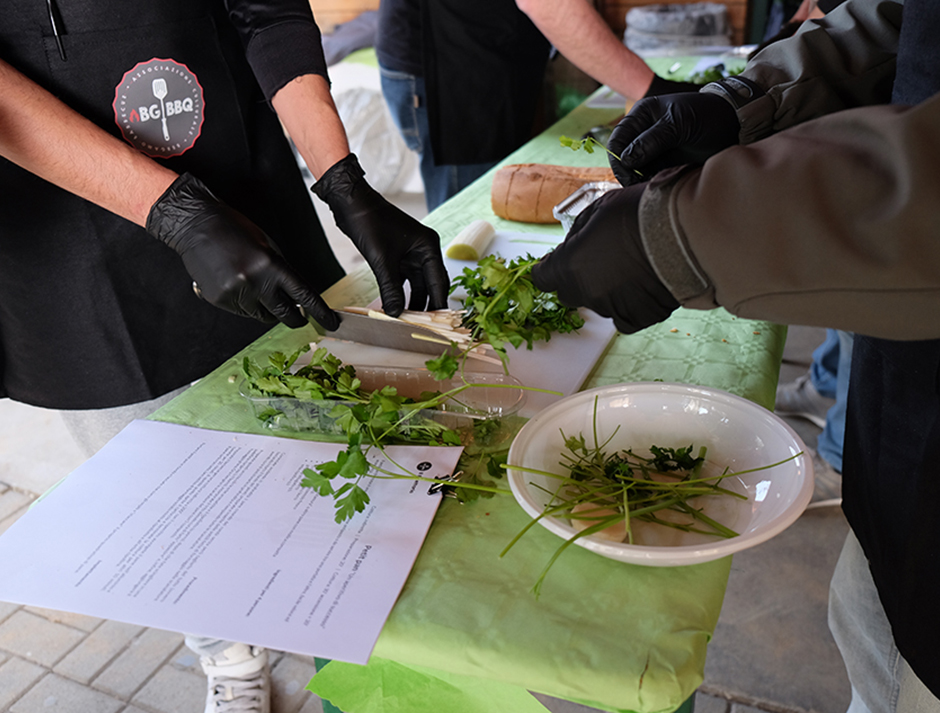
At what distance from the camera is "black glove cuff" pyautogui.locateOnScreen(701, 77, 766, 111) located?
4.00ft

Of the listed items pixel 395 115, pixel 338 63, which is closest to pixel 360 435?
pixel 395 115

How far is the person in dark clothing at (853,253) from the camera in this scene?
0.64 metres

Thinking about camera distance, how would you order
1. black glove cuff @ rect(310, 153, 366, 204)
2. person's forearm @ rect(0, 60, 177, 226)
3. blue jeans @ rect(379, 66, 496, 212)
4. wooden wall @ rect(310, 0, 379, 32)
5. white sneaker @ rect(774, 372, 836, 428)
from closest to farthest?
person's forearm @ rect(0, 60, 177, 226), black glove cuff @ rect(310, 153, 366, 204), white sneaker @ rect(774, 372, 836, 428), blue jeans @ rect(379, 66, 496, 212), wooden wall @ rect(310, 0, 379, 32)

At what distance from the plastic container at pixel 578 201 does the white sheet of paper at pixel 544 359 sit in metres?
0.26

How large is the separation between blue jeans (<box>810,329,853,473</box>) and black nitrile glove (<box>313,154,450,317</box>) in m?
1.34

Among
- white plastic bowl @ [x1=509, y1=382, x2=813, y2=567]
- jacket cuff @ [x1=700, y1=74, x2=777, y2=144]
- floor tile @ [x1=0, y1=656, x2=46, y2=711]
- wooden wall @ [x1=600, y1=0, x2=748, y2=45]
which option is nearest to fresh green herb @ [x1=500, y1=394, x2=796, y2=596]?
white plastic bowl @ [x1=509, y1=382, x2=813, y2=567]

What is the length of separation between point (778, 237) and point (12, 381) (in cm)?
147

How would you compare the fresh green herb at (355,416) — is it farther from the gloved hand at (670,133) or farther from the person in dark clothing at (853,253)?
the gloved hand at (670,133)

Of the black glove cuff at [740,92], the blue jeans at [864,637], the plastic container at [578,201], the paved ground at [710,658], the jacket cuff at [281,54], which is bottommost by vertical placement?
the paved ground at [710,658]

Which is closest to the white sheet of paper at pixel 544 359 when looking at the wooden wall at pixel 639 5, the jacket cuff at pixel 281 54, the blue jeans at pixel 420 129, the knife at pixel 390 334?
the knife at pixel 390 334

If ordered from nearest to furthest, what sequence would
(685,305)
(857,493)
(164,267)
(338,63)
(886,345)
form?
(685,305) < (886,345) < (857,493) < (164,267) < (338,63)

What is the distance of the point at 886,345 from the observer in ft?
2.85

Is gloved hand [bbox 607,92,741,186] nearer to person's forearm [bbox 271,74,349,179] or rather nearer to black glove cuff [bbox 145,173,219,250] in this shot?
person's forearm [bbox 271,74,349,179]

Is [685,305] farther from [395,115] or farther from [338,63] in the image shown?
[338,63]
